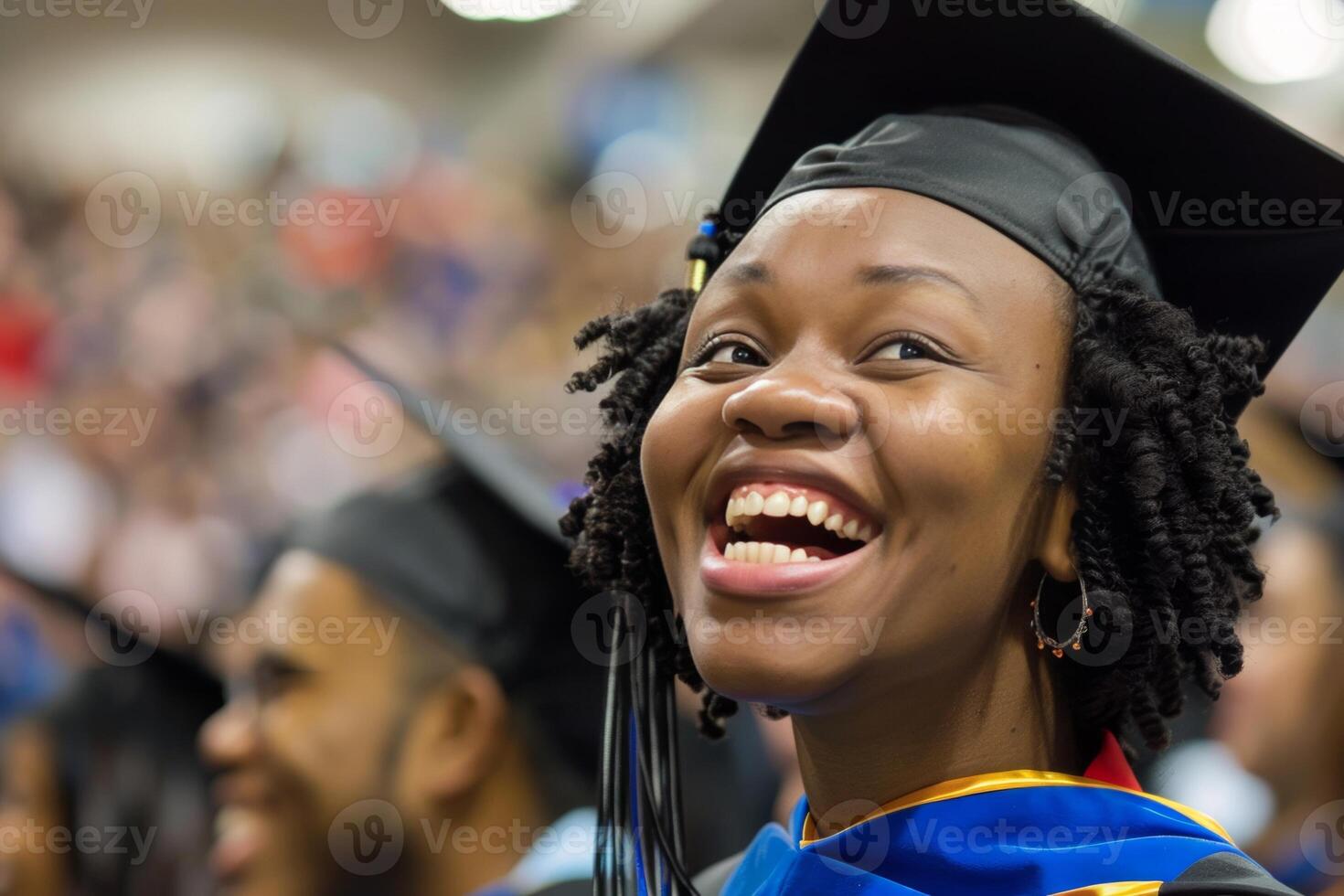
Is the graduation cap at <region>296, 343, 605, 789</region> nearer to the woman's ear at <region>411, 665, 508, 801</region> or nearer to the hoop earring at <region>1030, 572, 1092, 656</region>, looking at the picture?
the woman's ear at <region>411, 665, 508, 801</region>

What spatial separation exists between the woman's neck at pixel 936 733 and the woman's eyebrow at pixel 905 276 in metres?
0.39

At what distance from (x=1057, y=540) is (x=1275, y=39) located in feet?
16.6

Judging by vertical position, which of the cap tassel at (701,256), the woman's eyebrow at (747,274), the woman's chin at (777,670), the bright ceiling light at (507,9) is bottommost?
the woman's chin at (777,670)

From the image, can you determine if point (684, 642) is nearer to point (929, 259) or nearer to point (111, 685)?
point (929, 259)

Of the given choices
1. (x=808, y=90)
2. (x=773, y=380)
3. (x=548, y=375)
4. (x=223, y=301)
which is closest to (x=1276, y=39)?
(x=548, y=375)

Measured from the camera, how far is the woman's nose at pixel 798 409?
4.63 ft

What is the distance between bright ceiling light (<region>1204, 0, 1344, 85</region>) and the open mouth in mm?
4851

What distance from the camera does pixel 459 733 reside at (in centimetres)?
274

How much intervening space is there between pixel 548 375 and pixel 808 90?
11.2 ft

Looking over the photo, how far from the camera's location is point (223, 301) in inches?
217

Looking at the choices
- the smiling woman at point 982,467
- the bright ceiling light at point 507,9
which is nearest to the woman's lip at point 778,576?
the smiling woman at point 982,467

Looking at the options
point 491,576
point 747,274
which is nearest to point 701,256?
point 747,274

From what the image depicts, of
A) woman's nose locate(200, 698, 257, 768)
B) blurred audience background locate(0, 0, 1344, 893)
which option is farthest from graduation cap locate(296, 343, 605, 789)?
woman's nose locate(200, 698, 257, 768)

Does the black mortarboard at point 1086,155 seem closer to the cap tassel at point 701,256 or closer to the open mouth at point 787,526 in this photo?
the cap tassel at point 701,256
